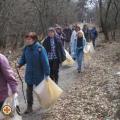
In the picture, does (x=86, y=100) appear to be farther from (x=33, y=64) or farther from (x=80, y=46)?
(x=80, y=46)

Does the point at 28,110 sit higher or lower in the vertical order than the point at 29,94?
lower

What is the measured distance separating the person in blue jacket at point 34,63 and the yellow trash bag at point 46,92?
27 cm

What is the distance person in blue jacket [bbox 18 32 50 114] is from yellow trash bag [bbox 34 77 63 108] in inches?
10.8

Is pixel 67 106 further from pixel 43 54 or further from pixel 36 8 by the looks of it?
pixel 36 8

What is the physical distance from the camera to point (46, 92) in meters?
9.69

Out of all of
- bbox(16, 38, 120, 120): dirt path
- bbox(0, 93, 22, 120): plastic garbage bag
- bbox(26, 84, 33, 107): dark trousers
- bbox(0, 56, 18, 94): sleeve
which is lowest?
bbox(16, 38, 120, 120): dirt path

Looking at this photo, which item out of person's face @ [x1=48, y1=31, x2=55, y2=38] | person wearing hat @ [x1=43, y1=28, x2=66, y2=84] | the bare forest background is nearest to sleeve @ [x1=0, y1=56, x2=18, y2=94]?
person's face @ [x1=48, y1=31, x2=55, y2=38]

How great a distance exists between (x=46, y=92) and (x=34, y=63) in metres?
0.82

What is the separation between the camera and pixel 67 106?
11.1 metres

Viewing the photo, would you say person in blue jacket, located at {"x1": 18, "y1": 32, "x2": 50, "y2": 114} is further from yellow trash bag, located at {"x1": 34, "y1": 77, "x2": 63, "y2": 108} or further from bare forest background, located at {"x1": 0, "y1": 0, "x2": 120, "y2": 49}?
bare forest background, located at {"x1": 0, "y1": 0, "x2": 120, "y2": 49}

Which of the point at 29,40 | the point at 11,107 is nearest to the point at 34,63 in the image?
the point at 29,40

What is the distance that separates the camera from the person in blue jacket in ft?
32.9

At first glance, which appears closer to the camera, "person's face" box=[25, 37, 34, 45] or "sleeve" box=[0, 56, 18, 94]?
"sleeve" box=[0, 56, 18, 94]

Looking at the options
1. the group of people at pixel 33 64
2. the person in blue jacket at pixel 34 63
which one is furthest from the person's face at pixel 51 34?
the person in blue jacket at pixel 34 63
